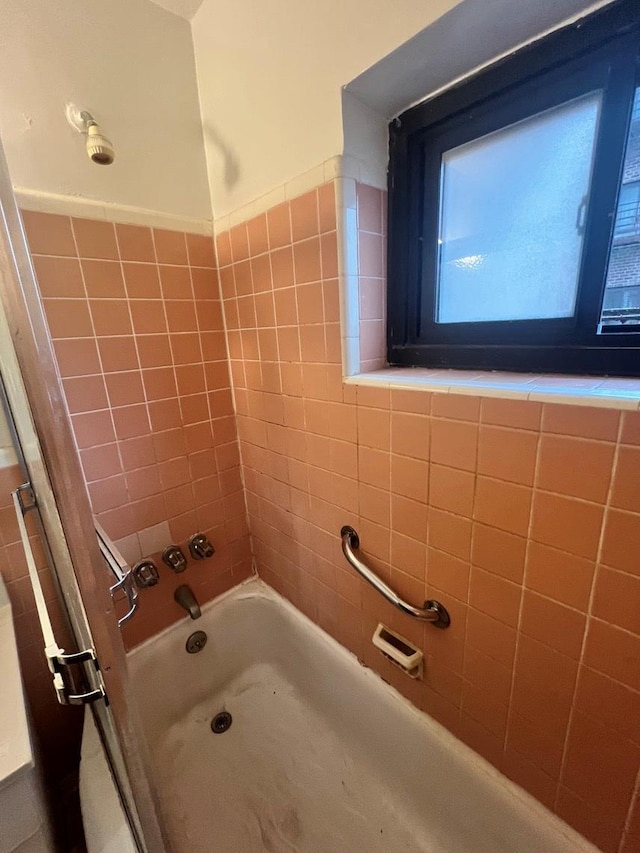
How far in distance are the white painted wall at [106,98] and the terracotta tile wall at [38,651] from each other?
2.68 ft

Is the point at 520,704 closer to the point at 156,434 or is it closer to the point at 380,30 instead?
the point at 156,434

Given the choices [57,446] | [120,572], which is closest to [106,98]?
[57,446]

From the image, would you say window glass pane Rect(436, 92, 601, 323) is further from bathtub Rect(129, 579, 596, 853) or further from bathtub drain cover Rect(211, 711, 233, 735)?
bathtub drain cover Rect(211, 711, 233, 735)

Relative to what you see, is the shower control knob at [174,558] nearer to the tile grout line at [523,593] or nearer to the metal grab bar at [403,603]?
the metal grab bar at [403,603]

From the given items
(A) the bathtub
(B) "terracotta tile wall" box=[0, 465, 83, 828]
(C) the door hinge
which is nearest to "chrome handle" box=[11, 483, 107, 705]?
(C) the door hinge

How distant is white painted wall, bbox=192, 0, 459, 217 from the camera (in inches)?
28.0

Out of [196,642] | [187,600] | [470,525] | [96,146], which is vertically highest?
[96,146]

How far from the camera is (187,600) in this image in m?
1.27

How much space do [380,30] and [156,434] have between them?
1.16 meters

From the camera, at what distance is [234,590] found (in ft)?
4.82

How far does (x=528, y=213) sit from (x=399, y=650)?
3.69ft

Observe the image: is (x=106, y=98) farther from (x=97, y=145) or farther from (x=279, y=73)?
(x=279, y=73)

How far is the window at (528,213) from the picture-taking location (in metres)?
0.65

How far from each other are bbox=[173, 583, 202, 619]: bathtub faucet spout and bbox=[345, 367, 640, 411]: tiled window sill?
984mm
